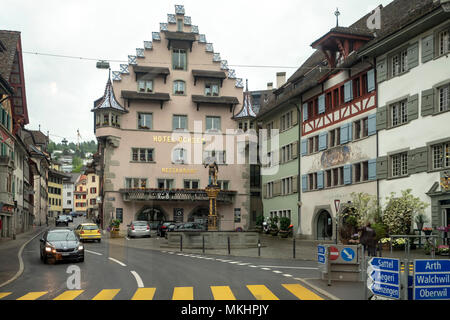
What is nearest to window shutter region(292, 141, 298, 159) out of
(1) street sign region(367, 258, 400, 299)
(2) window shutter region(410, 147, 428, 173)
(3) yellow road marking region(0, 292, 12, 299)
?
(2) window shutter region(410, 147, 428, 173)

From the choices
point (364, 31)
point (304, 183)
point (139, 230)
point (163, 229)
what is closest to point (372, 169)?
point (364, 31)

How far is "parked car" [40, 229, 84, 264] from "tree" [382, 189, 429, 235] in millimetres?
16525

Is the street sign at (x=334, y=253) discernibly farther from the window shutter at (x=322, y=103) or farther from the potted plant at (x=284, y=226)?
the potted plant at (x=284, y=226)

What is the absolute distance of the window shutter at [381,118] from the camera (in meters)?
34.0

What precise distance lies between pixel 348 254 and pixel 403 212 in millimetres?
14618

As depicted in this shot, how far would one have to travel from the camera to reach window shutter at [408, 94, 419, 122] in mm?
30766

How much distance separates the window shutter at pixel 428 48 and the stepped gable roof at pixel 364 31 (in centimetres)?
127

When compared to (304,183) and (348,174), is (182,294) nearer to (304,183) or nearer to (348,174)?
(348,174)

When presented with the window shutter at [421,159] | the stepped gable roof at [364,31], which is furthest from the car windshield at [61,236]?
the stepped gable roof at [364,31]

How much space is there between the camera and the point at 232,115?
193 ft

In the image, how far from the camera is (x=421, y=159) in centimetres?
3014

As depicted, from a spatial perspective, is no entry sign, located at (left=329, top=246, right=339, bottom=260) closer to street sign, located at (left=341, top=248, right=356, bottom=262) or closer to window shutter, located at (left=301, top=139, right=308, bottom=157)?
street sign, located at (left=341, top=248, right=356, bottom=262)
